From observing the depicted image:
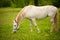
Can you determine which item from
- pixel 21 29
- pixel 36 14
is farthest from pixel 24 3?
pixel 21 29

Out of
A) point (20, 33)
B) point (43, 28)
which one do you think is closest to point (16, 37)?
point (20, 33)

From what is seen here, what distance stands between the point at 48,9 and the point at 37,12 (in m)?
0.12

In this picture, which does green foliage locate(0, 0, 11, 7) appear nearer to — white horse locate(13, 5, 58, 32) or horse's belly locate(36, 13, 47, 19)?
white horse locate(13, 5, 58, 32)

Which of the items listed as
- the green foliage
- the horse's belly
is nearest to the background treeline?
the green foliage

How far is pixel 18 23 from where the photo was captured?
304 centimetres

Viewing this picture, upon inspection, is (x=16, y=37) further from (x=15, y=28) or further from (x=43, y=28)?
(x=43, y=28)

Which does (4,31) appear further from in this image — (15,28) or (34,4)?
(34,4)

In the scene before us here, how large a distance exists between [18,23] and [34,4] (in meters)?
0.27

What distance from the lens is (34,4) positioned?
9.97 feet

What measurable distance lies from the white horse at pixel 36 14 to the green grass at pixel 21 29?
0.13ft

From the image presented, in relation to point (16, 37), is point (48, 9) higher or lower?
higher

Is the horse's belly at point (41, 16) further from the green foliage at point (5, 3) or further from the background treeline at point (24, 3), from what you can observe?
the green foliage at point (5, 3)

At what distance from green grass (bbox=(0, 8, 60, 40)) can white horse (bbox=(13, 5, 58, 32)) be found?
40 millimetres

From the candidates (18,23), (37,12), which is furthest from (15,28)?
(37,12)
